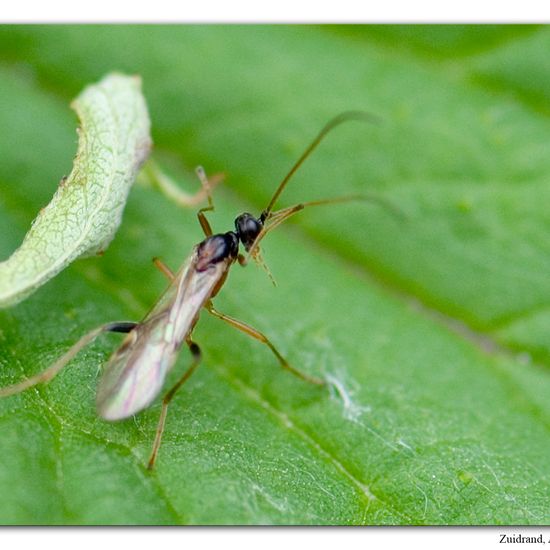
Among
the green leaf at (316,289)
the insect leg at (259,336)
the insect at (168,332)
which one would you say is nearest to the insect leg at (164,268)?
the insect at (168,332)

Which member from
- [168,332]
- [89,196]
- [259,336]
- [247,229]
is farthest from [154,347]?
[247,229]

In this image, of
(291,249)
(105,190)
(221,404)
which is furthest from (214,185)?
(221,404)

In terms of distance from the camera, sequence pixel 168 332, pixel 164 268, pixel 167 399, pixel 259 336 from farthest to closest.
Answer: pixel 164 268, pixel 259 336, pixel 168 332, pixel 167 399

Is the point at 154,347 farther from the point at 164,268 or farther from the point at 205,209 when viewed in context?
the point at 205,209

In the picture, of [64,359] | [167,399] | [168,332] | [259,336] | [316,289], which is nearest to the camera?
[64,359]

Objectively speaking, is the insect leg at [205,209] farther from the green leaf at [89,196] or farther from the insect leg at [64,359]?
the insect leg at [64,359]

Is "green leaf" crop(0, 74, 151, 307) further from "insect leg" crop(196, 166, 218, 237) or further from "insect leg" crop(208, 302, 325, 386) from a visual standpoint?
"insect leg" crop(208, 302, 325, 386)

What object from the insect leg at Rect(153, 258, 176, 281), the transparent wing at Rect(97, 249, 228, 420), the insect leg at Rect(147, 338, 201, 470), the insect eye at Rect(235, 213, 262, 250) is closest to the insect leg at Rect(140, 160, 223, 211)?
the insect eye at Rect(235, 213, 262, 250)

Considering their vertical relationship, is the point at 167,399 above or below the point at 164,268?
below
